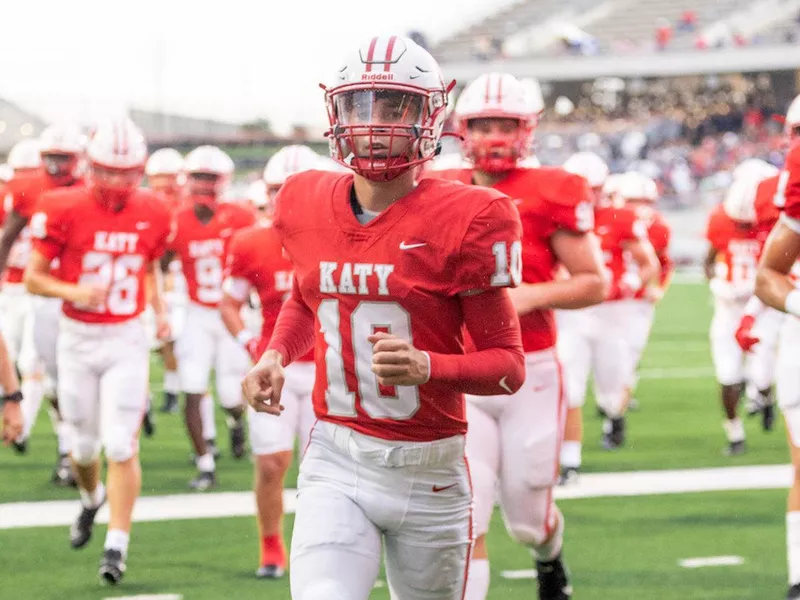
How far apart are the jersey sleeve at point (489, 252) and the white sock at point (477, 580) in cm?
144

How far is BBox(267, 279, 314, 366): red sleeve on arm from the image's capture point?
334cm

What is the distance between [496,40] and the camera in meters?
42.0

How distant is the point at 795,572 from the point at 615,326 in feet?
13.8

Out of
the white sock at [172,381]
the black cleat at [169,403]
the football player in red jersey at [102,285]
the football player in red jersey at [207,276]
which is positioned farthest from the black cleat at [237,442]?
the football player in red jersey at [102,285]

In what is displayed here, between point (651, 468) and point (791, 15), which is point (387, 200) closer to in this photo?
point (651, 468)

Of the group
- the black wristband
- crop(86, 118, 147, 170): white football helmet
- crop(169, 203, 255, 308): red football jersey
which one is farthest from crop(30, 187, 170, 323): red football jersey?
crop(169, 203, 255, 308): red football jersey

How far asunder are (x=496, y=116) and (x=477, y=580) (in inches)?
60.3

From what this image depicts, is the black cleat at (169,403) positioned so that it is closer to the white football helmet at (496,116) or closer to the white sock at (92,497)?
the white sock at (92,497)

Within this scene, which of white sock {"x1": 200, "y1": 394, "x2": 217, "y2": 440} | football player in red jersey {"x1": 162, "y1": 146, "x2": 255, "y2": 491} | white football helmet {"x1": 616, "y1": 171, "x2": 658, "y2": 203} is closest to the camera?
white sock {"x1": 200, "y1": 394, "x2": 217, "y2": 440}

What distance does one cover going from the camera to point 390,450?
125 inches

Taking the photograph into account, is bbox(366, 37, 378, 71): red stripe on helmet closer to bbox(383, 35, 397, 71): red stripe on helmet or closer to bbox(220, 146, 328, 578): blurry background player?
bbox(383, 35, 397, 71): red stripe on helmet

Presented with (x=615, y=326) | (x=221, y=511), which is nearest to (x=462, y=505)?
(x=221, y=511)

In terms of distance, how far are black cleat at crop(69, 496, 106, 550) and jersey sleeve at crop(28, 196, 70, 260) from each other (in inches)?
45.7

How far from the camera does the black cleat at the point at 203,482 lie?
25.1 feet
